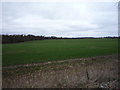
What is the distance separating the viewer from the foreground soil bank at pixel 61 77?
9065 millimetres

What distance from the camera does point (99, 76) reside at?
11734mm

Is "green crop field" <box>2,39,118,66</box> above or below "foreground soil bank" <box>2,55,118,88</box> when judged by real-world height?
above

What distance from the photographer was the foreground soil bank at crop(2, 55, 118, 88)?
9.06 metres

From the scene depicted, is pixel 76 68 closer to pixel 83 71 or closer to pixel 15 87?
pixel 83 71

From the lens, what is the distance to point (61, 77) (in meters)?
10.2

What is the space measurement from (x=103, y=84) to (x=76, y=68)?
99.3 inches

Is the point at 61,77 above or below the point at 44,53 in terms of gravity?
below

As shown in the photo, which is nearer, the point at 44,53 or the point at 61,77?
the point at 61,77

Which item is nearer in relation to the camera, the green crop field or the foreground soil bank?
the foreground soil bank

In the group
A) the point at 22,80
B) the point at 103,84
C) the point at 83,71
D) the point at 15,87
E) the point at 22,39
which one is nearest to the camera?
the point at 15,87

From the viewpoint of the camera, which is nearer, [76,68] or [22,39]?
[76,68]

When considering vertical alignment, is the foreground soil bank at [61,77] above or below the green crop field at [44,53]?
below

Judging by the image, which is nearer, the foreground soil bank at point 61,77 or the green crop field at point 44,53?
the foreground soil bank at point 61,77

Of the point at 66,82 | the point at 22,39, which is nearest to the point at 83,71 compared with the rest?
the point at 66,82
